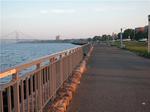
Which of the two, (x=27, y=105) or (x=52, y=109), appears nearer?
(x=27, y=105)

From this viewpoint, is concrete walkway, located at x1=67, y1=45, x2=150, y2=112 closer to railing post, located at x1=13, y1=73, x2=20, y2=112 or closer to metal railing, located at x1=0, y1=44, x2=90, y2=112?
metal railing, located at x1=0, y1=44, x2=90, y2=112

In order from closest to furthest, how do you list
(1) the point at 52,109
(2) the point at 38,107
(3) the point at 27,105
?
1. (3) the point at 27,105
2. (2) the point at 38,107
3. (1) the point at 52,109

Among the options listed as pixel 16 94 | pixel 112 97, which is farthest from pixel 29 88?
pixel 112 97

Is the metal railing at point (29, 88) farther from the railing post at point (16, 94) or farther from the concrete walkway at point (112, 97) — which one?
the concrete walkway at point (112, 97)

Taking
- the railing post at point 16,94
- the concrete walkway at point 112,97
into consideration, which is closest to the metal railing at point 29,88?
the railing post at point 16,94

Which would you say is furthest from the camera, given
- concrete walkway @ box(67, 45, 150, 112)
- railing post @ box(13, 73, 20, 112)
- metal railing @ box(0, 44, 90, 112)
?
concrete walkway @ box(67, 45, 150, 112)

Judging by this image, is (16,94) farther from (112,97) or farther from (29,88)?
(112,97)

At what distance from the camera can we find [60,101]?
8.44 metres

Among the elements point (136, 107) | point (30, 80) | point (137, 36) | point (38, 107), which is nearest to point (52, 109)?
point (38, 107)

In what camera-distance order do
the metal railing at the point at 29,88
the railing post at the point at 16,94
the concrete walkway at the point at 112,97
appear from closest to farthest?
1. the metal railing at the point at 29,88
2. the railing post at the point at 16,94
3. the concrete walkway at the point at 112,97

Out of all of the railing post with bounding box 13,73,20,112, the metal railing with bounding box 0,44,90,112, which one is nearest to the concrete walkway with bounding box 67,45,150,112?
the metal railing with bounding box 0,44,90,112

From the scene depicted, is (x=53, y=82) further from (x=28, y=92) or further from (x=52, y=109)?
(x=28, y=92)

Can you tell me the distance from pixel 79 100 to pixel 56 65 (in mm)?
1108

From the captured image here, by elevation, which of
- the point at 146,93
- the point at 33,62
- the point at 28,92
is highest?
the point at 33,62
